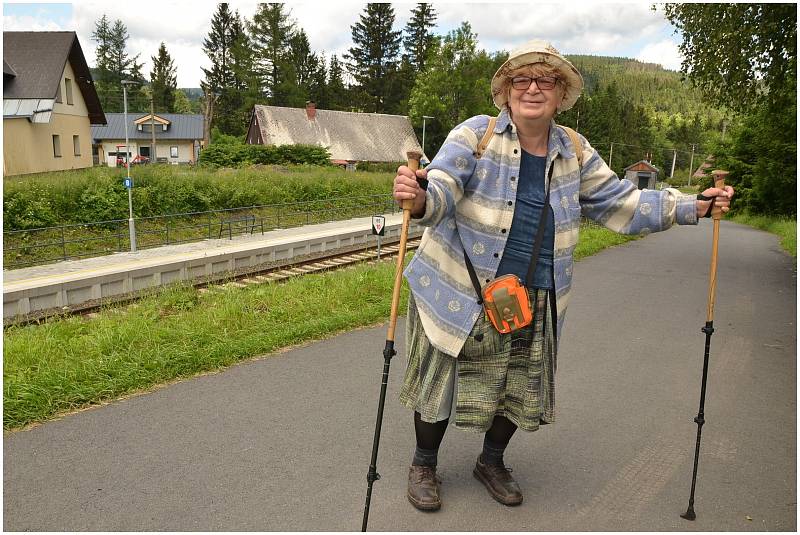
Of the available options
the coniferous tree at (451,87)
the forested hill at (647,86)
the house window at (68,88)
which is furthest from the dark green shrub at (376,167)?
the forested hill at (647,86)

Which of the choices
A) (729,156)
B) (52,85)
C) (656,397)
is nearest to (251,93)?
(52,85)

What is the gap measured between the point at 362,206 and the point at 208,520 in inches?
1093

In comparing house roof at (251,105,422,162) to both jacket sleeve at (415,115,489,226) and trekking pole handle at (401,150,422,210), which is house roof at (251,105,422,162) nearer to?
jacket sleeve at (415,115,489,226)

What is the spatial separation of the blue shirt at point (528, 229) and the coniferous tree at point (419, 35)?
71105 millimetres

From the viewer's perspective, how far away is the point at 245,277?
44.1 ft

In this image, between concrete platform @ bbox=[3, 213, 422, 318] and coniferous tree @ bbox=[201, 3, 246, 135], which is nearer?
concrete platform @ bbox=[3, 213, 422, 318]

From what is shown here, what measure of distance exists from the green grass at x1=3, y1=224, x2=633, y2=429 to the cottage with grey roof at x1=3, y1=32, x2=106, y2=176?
73.8 feet

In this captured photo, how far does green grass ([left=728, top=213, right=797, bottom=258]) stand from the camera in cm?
1827

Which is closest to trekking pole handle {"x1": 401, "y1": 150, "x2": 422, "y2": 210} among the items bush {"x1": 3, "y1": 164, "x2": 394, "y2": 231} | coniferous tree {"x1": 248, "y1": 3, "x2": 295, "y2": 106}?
bush {"x1": 3, "y1": 164, "x2": 394, "y2": 231}

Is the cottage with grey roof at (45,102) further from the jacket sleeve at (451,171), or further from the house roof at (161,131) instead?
the jacket sleeve at (451,171)

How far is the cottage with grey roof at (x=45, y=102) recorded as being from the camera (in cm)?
2644

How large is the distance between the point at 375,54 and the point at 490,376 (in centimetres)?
7076

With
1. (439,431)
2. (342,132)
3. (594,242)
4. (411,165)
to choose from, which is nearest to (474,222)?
(411,165)

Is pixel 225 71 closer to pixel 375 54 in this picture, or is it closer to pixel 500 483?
pixel 375 54
